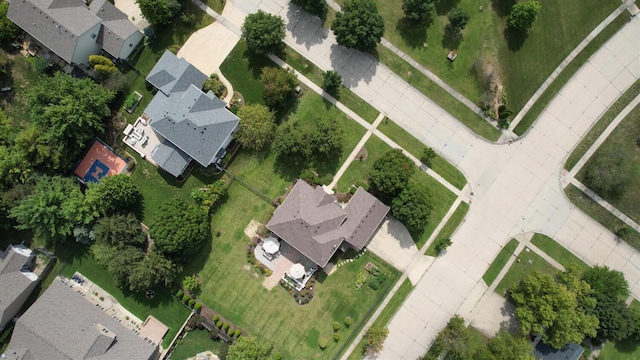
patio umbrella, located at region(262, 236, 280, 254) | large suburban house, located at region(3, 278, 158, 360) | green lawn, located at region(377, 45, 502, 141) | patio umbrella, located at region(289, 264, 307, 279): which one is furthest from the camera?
green lawn, located at region(377, 45, 502, 141)

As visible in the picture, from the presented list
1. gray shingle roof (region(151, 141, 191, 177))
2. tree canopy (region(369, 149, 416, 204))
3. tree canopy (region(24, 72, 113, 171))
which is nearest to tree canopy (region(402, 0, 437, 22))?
tree canopy (region(369, 149, 416, 204))

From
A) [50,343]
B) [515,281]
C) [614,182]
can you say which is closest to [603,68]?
[614,182]

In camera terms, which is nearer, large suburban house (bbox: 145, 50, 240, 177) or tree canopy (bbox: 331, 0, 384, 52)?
tree canopy (bbox: 331, 0, 384, 52)

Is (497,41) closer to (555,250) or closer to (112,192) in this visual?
(555,250)

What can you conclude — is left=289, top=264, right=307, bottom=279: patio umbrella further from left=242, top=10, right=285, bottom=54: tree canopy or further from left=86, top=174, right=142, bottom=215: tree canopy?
left=242, top=10, right=285, bottom=54: tree canopy

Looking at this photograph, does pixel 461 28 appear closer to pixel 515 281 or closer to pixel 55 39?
pixel 515 281
